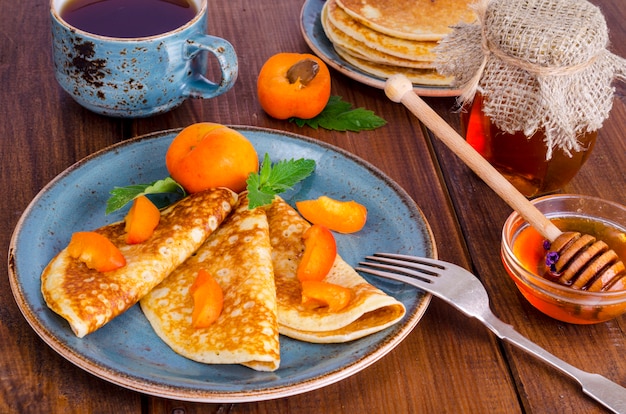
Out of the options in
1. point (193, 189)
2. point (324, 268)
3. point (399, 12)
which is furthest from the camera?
point (399, 12)

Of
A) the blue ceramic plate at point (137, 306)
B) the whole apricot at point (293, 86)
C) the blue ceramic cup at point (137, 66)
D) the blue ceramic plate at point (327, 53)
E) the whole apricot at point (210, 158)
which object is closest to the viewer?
the blue ceramic plate at point (137, 306)

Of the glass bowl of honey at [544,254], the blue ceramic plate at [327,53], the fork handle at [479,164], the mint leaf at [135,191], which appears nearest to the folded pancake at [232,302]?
the mint leaf at [135,191]

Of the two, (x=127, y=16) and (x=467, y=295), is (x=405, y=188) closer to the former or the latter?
(x=467, y=295)

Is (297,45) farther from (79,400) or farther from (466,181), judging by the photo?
(79,400)

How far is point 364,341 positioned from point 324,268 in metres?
0.22

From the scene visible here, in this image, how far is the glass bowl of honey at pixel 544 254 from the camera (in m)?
1.55

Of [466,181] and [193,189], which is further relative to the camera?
[466,181]

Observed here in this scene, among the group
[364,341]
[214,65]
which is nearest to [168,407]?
[364,341]

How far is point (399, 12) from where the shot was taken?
236 centimetres

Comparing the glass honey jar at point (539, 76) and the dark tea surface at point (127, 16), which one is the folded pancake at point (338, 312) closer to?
the glass honey jar at point (539, 76)

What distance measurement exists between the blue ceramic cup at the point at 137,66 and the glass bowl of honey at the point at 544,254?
0.87 m

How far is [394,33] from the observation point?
2254 mm

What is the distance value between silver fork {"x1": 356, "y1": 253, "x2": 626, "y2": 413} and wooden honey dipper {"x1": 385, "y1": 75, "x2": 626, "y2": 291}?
180mm

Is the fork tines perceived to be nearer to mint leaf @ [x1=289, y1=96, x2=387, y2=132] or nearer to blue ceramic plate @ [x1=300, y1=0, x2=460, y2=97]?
mint leaf @ [x1=289, y1=96, x2=387, y2=132]
